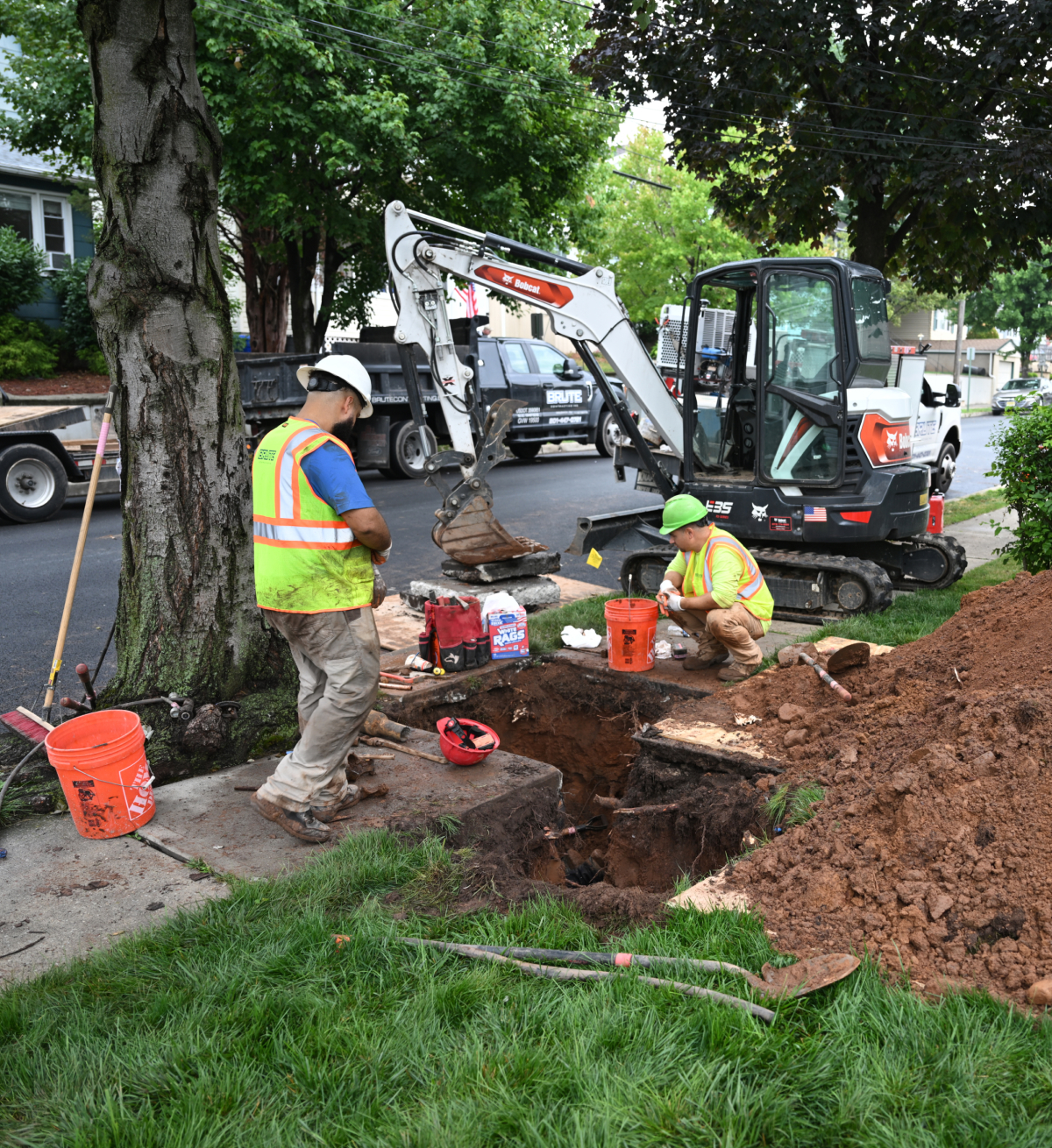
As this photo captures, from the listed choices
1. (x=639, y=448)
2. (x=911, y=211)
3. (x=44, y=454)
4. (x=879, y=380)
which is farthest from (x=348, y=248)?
(x=879, y=380)

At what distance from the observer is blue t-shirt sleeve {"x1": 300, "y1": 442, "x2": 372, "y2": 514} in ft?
13.5

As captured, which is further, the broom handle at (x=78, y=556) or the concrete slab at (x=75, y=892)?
the broom handle at (x=78, y=556)

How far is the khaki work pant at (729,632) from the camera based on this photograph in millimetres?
6078

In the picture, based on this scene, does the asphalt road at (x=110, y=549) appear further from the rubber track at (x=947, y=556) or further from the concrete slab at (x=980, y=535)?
the concrete slab at (x=980, y=535)

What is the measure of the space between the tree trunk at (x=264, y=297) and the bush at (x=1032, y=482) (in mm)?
14611

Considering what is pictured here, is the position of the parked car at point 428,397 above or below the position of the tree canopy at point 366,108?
below

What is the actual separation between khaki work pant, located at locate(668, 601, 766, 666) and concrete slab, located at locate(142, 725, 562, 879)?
171 centimetres

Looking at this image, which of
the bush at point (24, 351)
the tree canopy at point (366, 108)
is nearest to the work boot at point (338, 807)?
the tree canopy at point (366, 108)

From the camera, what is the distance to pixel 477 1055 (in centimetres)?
258

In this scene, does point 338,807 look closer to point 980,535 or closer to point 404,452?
point 980,535

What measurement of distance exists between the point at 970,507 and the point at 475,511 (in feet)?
29.6

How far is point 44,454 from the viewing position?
41.3 ft

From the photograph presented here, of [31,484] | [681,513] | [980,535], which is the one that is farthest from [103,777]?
[980,535]

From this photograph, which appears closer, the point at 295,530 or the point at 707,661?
the point at 295,530
